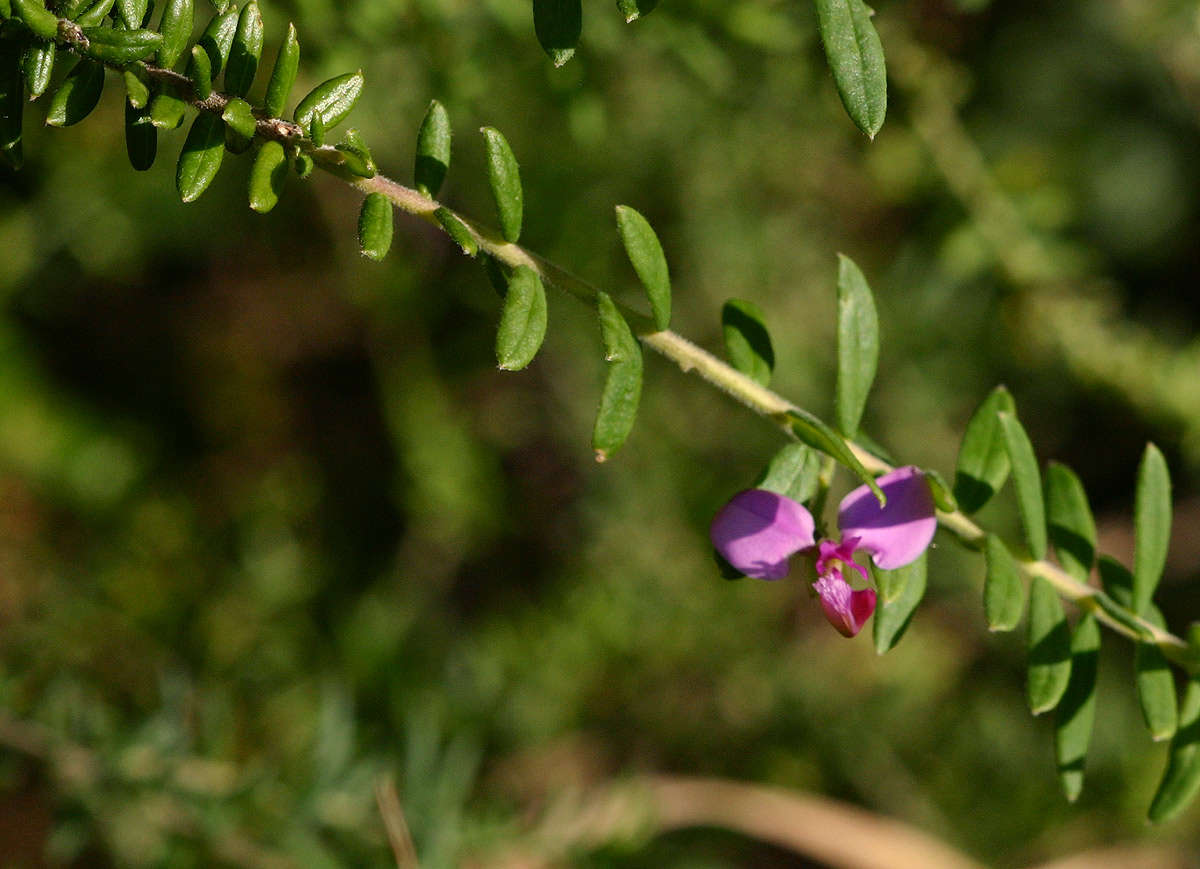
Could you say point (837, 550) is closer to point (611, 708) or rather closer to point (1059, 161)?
point (611, 708)

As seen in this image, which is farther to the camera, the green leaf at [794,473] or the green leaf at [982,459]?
the green leaf at [982,459]

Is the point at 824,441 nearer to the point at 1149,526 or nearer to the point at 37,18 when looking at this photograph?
the point at 1149,526

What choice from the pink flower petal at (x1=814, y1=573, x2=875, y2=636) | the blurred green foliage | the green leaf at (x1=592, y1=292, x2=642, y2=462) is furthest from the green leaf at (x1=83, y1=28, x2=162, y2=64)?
the blurred green foliage

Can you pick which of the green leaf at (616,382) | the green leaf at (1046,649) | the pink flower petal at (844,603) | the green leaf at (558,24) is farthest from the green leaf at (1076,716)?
the green leaf at (558,24)

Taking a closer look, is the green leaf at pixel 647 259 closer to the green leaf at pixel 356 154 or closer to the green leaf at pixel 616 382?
the green leaf at pixel 616 382

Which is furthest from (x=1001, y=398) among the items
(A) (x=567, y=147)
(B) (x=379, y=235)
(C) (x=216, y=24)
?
(A) (x=567, y=147)

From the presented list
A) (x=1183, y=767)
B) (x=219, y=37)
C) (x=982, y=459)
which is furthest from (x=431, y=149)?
(x=1183, y=767)
